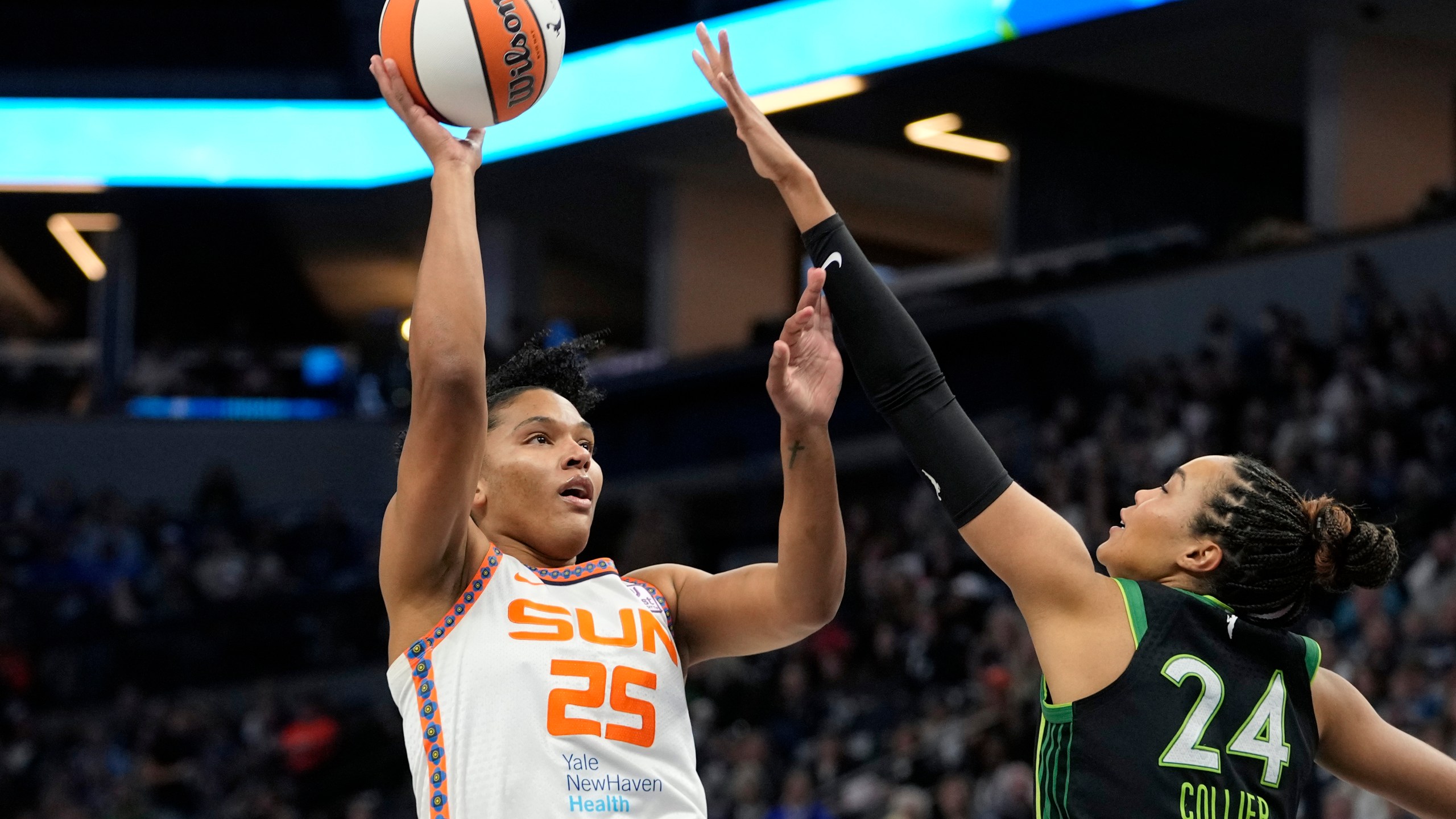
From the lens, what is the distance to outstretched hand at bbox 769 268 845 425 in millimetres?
3029

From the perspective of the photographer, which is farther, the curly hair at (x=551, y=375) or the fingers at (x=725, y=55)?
the curly hair at (x=551, y=375)

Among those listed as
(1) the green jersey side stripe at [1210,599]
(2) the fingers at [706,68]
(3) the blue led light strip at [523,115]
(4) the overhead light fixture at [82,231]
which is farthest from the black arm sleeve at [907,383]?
(4) the overhead light fixture at [82,231]

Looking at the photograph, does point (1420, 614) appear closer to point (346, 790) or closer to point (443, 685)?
point (443, 685)

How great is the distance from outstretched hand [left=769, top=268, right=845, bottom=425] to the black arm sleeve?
0.09 m

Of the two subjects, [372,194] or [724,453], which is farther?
[372,194]

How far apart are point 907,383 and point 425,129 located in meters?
1.02

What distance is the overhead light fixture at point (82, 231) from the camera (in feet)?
68.4

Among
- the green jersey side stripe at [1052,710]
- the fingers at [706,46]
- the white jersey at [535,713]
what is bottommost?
the white jersey at [535,713]

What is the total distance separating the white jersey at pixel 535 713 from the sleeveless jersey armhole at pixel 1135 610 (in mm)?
926

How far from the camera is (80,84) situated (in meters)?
19.2

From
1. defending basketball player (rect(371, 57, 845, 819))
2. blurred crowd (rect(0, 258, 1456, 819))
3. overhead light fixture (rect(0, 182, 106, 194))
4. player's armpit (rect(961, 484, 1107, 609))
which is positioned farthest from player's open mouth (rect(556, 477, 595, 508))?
overhead light fixture (rect(0, 182, 106, 194))

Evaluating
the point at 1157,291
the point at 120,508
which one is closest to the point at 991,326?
the point at 1157,291

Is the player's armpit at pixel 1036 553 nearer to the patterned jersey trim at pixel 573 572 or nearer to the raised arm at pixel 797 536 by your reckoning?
the raised arm at pixel 797 536

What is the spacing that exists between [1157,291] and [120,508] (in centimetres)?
1179
